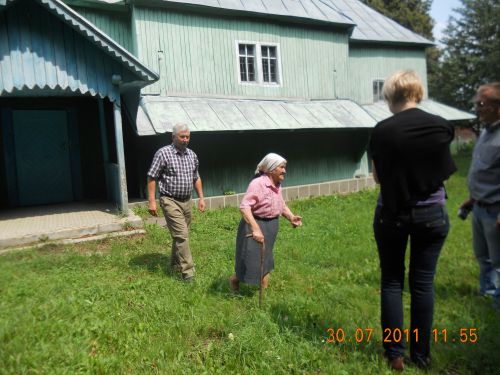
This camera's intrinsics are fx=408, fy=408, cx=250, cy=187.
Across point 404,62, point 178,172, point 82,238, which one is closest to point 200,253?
point 178,172

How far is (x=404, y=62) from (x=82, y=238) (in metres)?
14.6

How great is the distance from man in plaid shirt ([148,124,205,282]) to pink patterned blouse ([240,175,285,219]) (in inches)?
47.8

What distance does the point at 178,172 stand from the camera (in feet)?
16.6

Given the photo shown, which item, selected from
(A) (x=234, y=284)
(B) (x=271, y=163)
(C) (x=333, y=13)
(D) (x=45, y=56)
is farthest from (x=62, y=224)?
(C) (x=333, y=13)

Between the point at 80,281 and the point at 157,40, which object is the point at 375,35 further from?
the point at 80,281

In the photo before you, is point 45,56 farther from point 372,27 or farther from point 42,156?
point 372,27

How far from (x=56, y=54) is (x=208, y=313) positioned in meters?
5.49

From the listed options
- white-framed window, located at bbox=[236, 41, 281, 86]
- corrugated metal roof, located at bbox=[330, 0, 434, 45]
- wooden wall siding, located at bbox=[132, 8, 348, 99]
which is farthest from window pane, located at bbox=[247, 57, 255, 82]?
corrugated metal roof, located at bbox=[330, 0, 434, 45]

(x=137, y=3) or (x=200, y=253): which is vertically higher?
(x=137, y=3)

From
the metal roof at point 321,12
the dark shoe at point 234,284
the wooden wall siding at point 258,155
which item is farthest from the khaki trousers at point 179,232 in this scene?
the metal roof at point 321,12

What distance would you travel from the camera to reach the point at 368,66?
614 inches

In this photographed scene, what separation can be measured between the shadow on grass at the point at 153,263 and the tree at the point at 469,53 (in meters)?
29.3

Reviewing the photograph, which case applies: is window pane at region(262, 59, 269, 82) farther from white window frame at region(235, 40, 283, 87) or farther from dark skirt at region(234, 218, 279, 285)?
dark skirt at region(234, 218, 279, 285)

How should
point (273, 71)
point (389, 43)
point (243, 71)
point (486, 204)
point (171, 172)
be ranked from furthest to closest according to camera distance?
point (389, 43) → point (273, 71) → point (243, 71) → point (171, 172) → point (486, 204)
